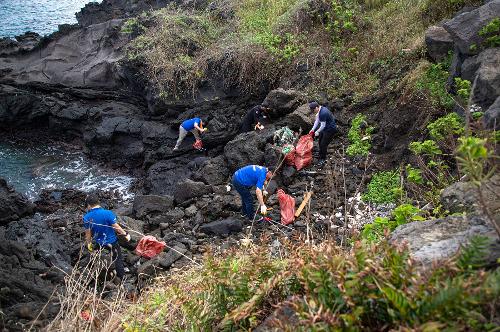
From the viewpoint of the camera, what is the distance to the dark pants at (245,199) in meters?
7.35

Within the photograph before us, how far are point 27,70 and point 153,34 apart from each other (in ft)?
17.9

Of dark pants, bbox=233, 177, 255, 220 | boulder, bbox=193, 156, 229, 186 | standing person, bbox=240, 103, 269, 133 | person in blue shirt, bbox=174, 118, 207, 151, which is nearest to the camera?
dark pants, bbox=233, 177, 255, 220

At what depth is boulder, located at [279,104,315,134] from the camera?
941 centimetres

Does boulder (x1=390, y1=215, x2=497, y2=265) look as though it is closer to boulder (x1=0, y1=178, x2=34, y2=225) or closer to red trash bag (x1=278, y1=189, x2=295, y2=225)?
red trash bag (x1=278, y1=189, x2=295, y2=225)

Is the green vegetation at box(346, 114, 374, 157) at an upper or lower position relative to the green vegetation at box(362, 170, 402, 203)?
upper

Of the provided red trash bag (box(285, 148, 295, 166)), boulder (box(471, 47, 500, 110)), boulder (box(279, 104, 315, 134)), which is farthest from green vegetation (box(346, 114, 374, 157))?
boulder (box(471, 47, 500, 110))

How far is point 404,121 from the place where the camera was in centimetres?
859

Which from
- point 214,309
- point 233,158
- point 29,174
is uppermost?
point 214,309

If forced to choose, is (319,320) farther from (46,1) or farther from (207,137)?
(46,1)

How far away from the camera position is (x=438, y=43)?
8.66 metres

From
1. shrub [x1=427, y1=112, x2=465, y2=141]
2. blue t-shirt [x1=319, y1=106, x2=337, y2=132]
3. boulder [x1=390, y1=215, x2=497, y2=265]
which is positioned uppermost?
boulder [x1=390, y1=215, x2=497, y2=265]

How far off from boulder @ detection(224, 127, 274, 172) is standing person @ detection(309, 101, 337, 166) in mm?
1106

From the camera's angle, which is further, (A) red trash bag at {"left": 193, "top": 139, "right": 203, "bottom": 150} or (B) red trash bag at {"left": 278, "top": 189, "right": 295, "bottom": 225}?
(A) red trash bag at {"left": 193, "top": 139, "right": 203, "bottom": 150}

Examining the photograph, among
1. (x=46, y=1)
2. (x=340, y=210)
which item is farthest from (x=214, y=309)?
(x=46, y=1)
